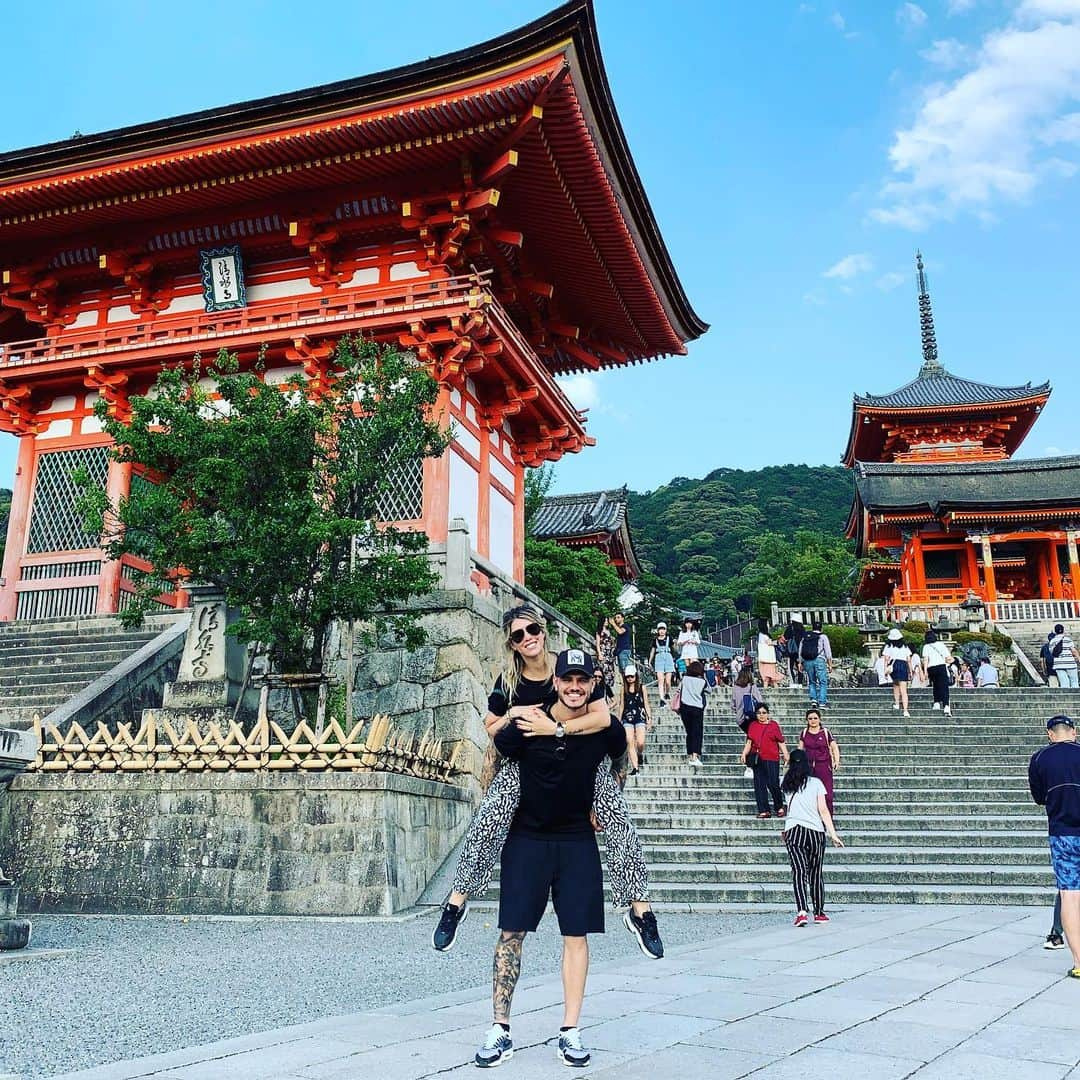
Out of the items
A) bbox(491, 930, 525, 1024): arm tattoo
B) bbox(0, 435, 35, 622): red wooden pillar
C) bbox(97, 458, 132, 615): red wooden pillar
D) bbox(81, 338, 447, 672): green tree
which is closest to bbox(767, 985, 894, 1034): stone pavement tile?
bbox(491, 930, 525, 1024): arm tattoo

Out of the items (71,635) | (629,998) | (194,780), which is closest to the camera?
(629,998)

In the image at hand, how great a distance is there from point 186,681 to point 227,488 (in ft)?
7.98

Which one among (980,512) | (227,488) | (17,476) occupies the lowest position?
(227,488)

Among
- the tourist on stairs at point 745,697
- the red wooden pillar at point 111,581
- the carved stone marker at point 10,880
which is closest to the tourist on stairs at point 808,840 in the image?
the tourist on stairs at point 745,697

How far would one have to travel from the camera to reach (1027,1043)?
3.96 meters

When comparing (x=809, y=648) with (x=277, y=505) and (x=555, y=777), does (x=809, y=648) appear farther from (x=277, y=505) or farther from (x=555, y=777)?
(x=555, y=777)

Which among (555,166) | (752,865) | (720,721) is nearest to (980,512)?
(720,721)

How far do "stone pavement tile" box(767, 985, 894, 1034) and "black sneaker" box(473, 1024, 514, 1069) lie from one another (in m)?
1.47

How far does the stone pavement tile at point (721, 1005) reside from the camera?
4504mm

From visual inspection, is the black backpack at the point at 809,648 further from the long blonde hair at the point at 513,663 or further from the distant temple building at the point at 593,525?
the distant temple building at the point at 593,525

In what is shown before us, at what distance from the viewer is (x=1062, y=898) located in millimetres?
5754

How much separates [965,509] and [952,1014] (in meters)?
31.3

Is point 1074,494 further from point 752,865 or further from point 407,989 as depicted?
point 407,989

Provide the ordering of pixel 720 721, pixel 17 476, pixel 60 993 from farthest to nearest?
pixel 17 476, pixel 720 721, pixel 60 993
